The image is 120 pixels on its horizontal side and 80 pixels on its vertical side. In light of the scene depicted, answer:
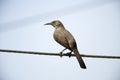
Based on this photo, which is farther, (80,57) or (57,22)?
(57,22)

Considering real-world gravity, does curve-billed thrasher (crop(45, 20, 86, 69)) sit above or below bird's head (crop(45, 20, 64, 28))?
below

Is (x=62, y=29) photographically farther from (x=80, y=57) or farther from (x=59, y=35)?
(x=80, y=57)

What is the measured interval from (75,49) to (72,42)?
335 mm

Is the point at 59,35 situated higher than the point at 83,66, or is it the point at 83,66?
the point at 59,35

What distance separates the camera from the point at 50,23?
9953 mm

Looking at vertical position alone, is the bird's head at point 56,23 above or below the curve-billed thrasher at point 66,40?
above

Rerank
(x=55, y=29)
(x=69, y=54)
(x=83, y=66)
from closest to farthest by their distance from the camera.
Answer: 1. (x=83, y=66)
2. (x=69, y=54)
3. (x=55, y=29)

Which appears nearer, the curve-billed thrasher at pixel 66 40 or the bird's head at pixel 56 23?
the curve-billed thrasher at pixel 66 40

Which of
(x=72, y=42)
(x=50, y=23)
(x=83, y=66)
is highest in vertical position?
(x=50, y=23)

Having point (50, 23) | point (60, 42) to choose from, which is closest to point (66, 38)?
point (60, 42)

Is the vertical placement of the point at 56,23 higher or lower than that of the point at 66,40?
higher

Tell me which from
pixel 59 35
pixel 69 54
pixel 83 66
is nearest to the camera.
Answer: pixel 83 66

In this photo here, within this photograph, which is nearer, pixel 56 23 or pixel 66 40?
pixel 66 40

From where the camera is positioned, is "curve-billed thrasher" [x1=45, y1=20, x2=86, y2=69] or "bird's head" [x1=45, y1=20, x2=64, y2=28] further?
"bird's head" [x1=45, y1=20, x2=64, y2=28]
